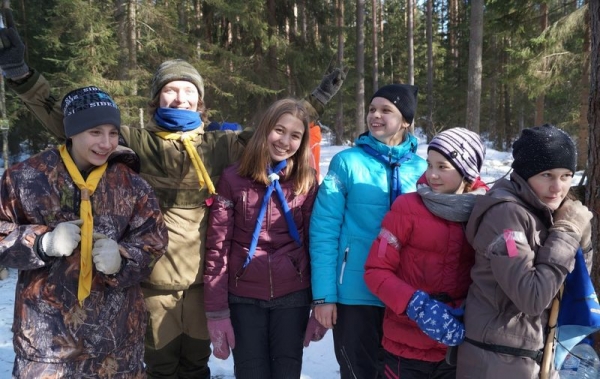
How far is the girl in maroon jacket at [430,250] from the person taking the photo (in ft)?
7.17

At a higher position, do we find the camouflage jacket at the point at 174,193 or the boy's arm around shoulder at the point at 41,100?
the boy's arm around shoulder at the point at 41,100

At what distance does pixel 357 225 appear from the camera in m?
2.56

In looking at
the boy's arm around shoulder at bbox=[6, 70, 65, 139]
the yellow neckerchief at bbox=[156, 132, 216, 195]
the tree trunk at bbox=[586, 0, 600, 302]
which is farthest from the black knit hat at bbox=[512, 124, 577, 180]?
the boy's arm around shoulder at bbox=[6, 70, 65, 139]

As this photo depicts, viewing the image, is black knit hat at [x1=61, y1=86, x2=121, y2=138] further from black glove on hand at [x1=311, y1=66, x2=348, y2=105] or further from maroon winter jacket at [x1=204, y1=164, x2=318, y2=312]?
black glove on hand at [x1=311, y1=66, x2=348, y2=105]

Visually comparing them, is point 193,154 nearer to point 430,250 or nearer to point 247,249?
point 247,249

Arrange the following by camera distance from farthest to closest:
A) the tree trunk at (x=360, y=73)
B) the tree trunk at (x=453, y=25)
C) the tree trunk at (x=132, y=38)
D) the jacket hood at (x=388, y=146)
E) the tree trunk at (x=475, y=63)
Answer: the tree trunk at (x=453, y=25)
the tree trunk at (x=360, y=73)
the tree trunk at (x=475, y=63)
the tree trunk at (x=132, y=38)
the jacket hood at (x=388, y=146)

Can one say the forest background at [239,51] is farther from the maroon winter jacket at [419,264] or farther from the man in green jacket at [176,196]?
the maroon winter jacket at [419,264]

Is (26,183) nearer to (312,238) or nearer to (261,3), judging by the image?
(312,238)

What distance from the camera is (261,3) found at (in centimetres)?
1338

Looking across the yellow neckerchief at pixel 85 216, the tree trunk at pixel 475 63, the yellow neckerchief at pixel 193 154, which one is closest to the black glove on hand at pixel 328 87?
the yellow neckerchief at pixel 193 154

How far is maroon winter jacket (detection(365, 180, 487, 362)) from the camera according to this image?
7.22 ft

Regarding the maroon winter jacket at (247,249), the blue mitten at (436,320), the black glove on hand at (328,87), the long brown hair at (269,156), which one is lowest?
the blue mitten at (436,320)

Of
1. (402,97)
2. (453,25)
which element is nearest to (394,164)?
(402,97)

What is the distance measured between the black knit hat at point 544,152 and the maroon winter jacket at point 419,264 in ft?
1.37
